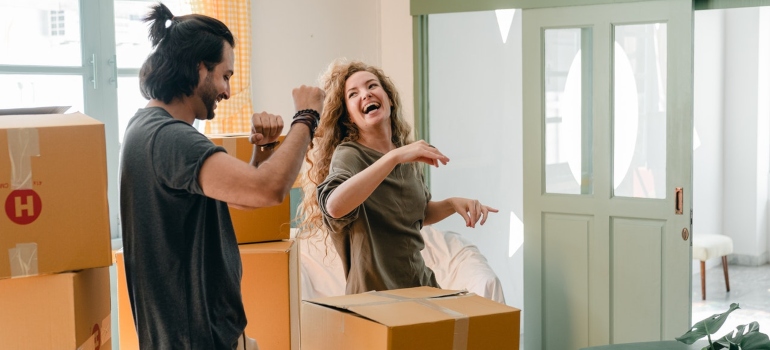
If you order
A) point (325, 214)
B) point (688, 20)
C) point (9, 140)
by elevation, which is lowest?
point (325, 214)

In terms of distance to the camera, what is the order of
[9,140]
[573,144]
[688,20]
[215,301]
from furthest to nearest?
[573,144] → [688,20] → [215,301] → [9,140]

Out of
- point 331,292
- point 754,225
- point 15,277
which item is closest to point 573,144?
point 331,292

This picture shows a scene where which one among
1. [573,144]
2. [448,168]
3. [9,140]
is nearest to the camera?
[9,140]

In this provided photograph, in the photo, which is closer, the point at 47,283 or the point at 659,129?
the point at 47,283

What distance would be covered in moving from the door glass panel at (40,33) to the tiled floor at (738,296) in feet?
13.4

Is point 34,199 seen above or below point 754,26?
below

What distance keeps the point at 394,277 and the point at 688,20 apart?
2281mm

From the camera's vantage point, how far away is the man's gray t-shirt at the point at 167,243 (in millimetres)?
1488

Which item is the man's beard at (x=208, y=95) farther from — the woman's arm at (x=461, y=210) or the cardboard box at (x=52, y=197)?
the woman's arm at (x=461, y=210)

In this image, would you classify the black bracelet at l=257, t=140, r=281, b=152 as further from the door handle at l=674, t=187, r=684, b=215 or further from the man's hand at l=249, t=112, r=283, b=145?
the door handle at l=674, t=187, r=684, b=215

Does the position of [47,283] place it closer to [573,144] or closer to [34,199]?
[34,199]

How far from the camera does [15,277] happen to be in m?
1.45

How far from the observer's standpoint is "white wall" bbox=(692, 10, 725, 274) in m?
6.98

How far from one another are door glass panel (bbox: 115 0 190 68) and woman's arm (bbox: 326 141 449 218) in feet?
7.28
